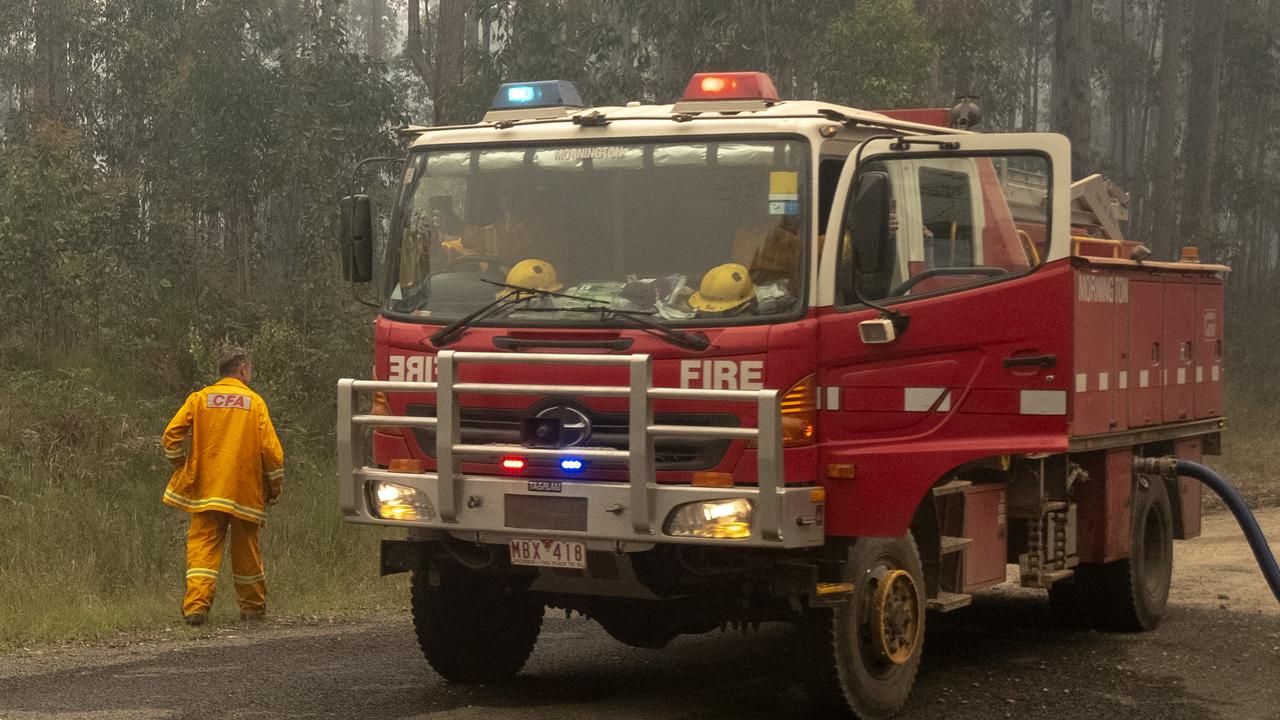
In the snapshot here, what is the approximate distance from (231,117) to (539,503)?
57.4 ft

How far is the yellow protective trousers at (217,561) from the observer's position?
947 centimetres

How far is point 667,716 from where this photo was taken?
23.6ft

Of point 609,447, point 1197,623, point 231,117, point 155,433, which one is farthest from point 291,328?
point 609,447

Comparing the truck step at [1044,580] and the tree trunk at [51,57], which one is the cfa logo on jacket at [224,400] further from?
the tree trunk at [51,57]

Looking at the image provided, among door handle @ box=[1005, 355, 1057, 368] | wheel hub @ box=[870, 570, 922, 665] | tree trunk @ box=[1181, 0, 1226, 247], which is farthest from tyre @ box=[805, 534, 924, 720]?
tree trunk @ box=[1181, 0, 1226, 247]

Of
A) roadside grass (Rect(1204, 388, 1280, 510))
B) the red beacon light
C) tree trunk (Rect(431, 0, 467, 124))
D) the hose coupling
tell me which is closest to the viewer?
the red beacon light

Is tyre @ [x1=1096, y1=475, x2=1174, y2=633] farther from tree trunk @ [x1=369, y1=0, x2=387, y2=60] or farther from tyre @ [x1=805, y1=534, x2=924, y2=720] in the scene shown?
→ tree trunk @ [x1=369, y1=0, x2=387, y2=60]

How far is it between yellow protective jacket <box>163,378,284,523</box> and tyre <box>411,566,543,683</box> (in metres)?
2.27

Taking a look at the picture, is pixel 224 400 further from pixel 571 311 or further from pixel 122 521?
pixel 571 311

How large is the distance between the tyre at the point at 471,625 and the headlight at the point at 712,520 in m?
1.23

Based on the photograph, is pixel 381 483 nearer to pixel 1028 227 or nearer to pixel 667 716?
pixel 667 716

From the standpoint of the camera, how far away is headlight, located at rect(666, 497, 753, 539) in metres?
6.38

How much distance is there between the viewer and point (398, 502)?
700cm

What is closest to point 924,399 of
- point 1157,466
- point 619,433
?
point 619,433
